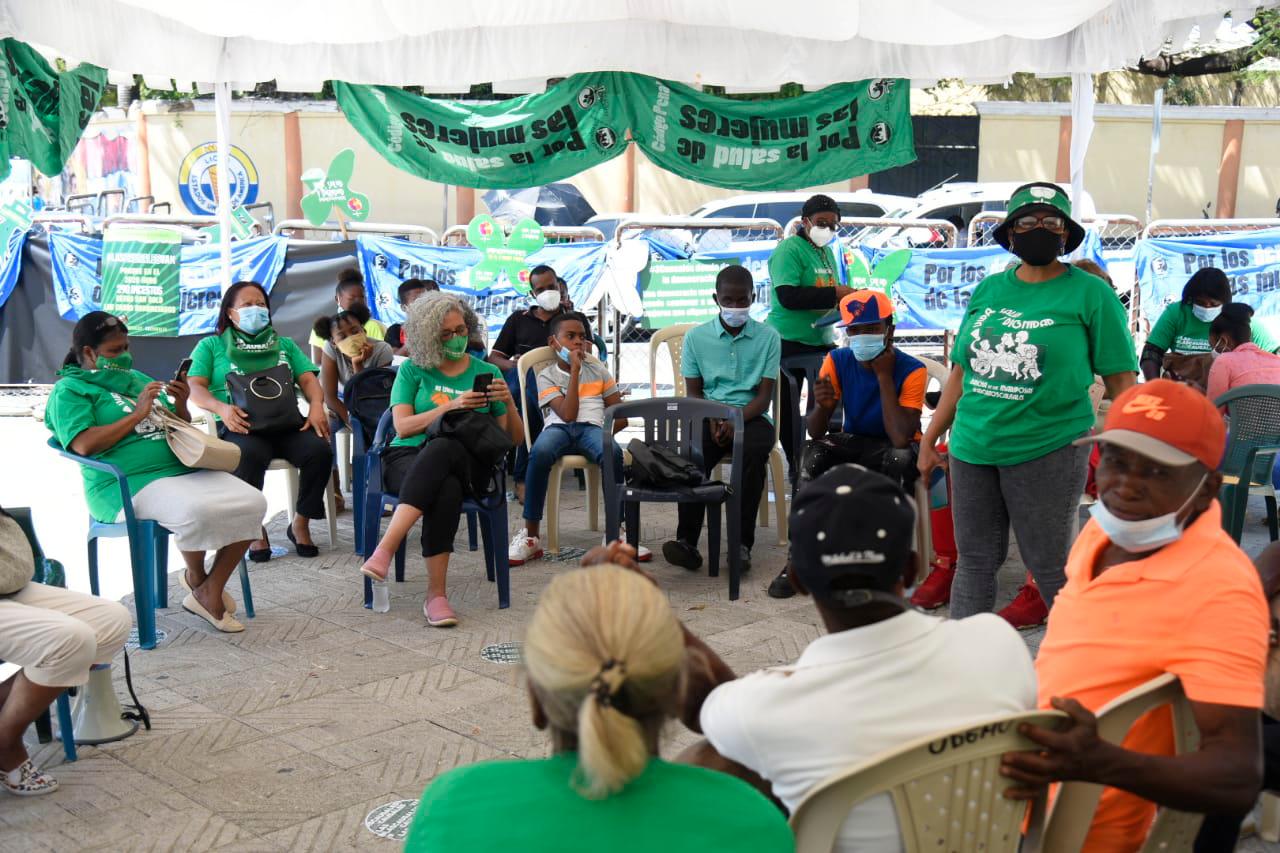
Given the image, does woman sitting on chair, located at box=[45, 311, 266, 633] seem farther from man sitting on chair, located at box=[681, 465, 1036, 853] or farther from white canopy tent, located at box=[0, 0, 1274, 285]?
man sitting on chair, located at box=[681, 465, 1036, 853]

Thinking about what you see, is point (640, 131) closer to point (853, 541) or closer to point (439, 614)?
point (439, 614)

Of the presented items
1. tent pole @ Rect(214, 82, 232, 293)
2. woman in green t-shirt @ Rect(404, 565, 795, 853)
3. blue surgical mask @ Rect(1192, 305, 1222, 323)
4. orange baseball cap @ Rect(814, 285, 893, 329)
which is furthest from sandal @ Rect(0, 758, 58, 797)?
blue surgical mask @ Rect(1192, 305, 1222, 323)

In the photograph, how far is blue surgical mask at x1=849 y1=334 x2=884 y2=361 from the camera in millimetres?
6113

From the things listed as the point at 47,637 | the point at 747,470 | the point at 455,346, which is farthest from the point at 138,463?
the point at 747,470

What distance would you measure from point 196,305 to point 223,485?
6235 millimetres

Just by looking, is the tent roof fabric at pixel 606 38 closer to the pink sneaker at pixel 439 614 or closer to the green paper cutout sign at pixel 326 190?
the green paper cutout sign at pixel 326 190

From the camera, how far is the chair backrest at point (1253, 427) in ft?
19.4

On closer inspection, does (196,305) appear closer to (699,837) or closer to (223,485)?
(223,485)

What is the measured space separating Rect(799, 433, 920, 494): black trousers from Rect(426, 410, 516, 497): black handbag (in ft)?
5.02

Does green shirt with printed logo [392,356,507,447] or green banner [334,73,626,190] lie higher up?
green banner [334,73,626,190]

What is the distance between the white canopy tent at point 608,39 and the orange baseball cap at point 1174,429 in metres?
4.69

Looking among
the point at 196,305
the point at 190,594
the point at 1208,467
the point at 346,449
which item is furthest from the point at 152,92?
the point at 1208,467

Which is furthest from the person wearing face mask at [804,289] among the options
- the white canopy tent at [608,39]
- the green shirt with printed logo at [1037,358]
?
the green shirt with printed logo at [1037,358]

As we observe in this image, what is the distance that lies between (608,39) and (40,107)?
3.60 meters
